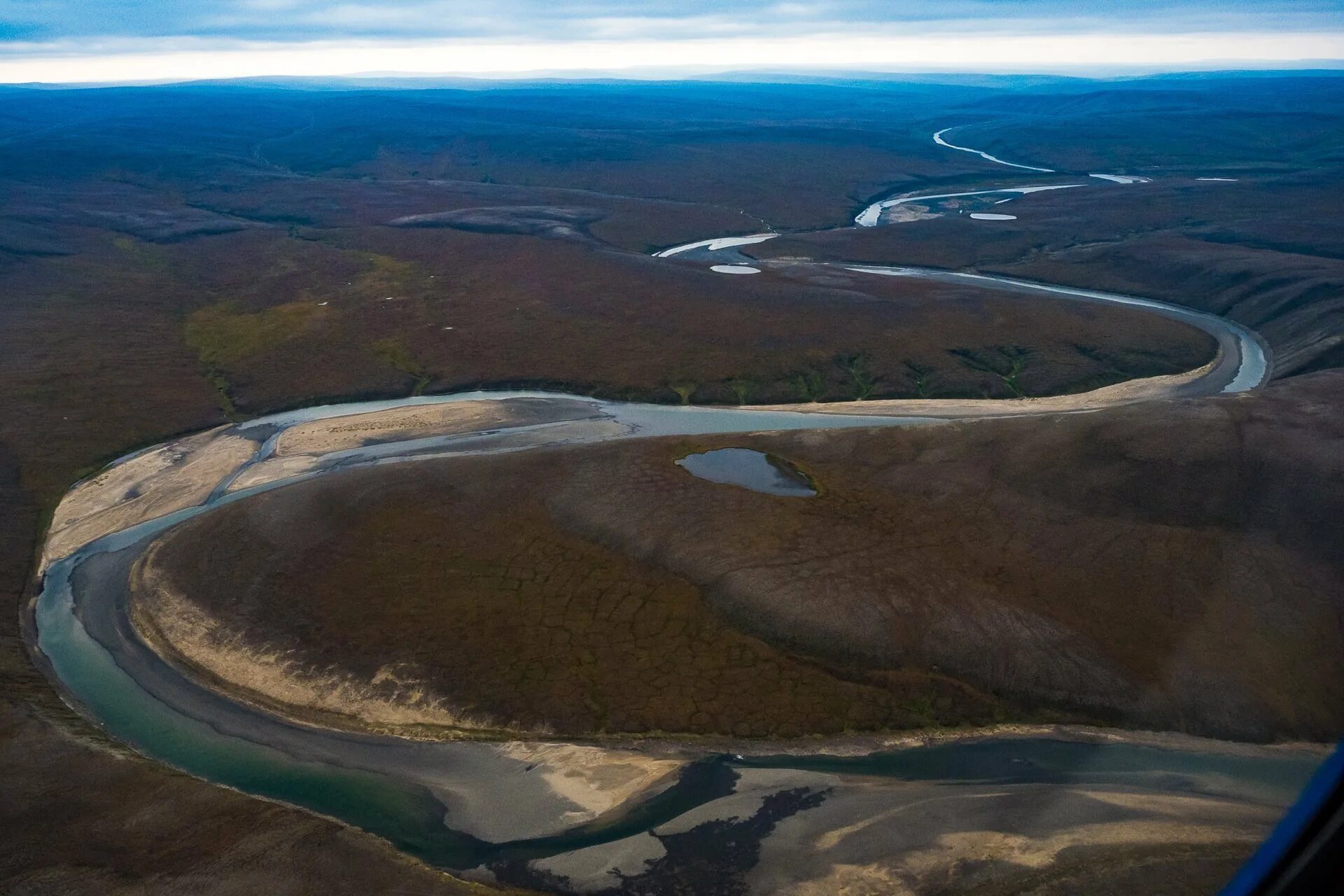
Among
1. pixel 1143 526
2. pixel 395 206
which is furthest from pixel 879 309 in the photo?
pixel 395 206

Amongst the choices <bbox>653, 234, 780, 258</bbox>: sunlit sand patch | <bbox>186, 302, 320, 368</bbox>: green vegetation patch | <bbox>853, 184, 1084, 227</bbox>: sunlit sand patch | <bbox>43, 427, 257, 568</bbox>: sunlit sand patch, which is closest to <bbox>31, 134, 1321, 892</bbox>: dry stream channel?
<bbox>43, 427, 257, 568</bbox>: sunlit sand patch

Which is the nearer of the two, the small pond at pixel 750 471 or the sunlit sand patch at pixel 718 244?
the small pond at pixel 750 471

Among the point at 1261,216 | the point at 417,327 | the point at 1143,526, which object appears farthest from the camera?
the point at 1261,216

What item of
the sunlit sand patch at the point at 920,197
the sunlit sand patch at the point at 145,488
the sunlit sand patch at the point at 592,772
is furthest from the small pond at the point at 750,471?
the sunlit sand patch at the point at 920,197

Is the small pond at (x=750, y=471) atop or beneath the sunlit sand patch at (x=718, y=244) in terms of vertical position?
beneath

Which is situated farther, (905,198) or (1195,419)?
(905,198)

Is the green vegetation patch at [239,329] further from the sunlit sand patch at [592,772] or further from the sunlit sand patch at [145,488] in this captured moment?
the sunlit sand patch at [592,772]

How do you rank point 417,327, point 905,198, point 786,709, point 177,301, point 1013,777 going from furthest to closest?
point 905,198 → point 177,301 → point 417,327 → point 786,709 → point 1013,777

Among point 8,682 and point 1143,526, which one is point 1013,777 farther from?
point 8,682
